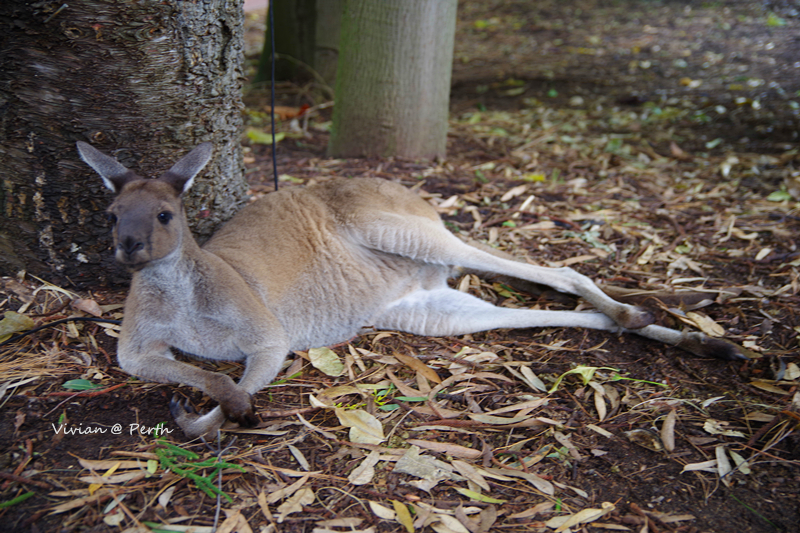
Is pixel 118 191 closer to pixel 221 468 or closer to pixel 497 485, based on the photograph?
pixel 221 468

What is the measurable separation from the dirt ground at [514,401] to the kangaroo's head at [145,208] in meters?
0.61

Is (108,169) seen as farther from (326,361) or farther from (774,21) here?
(774,21)

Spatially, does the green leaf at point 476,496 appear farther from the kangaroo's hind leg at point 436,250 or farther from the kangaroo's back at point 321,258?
the kangaroo's hind leg at point 436,250

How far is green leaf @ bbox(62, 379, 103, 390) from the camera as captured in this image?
230 centimetres

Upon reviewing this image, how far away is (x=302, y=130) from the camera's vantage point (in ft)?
17.2

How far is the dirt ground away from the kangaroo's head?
0.61 meters

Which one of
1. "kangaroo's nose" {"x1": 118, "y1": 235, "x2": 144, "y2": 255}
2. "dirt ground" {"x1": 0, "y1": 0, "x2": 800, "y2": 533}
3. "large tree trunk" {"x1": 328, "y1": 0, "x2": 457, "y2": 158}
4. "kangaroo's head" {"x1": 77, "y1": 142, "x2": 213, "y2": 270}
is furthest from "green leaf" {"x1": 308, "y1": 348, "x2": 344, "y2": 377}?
"large tree trunk" {"x1": 328, "y1": 0, "x2": 457, "y2": 158}

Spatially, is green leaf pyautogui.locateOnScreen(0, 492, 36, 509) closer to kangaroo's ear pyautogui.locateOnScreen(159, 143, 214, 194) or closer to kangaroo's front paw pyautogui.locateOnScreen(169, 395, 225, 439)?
kangaroo's front paw pyautogui.locateOnScreen(169, 395, 225, 439)

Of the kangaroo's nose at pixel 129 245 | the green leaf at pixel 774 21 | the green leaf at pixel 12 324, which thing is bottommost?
the green leaf at pixel 12 324

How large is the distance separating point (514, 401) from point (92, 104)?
84.3 inches

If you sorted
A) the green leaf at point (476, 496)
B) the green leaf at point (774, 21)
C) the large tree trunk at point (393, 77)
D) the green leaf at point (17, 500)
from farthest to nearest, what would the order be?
1. the green leaf at point (774, 21)
2. the large tree trunk at point (393, 77)
3. the green leaf at point (476, 496)
4. the green leaf at point (17, 500)

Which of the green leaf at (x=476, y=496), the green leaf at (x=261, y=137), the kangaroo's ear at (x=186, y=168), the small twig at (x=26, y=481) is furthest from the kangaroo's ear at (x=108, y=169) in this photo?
the green leaf at (x=261, y=137)

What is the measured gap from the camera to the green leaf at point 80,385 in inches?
90.6

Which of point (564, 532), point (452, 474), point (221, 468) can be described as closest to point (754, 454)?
point (564, 532)
